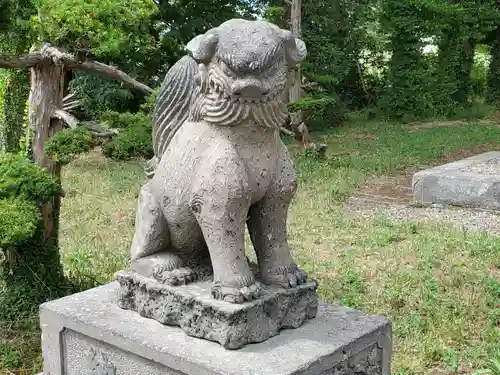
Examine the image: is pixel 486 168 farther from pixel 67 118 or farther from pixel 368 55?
pixel 368 55

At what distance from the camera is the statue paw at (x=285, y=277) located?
2.55 metres

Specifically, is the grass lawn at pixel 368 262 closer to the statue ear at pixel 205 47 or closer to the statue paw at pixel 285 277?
the statue paw at pixel 285 277

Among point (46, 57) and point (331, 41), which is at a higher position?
point (331, 41)

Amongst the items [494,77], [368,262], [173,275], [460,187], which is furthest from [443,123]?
[173,275]

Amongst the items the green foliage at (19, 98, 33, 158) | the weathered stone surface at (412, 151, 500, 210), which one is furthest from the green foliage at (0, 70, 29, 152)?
the weathered stone surface at (412, 151, 500, 210)

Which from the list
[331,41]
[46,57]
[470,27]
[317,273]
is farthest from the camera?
[470,27]

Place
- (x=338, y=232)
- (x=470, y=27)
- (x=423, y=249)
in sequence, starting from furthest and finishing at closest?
(x=470, y=27), (x=338, y=232), (x=423, y=249)

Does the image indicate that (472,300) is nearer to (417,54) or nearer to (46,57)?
(46,57)

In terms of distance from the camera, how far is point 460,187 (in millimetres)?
7449

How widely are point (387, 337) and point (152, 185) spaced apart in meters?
1.20

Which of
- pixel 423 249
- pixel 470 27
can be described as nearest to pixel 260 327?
pixel 423 249

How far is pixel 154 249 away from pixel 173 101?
64 centimetres

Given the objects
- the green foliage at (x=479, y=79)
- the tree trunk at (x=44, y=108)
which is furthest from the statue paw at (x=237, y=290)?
the green foliage at (x=479, y=79)

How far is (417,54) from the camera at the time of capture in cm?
1609
